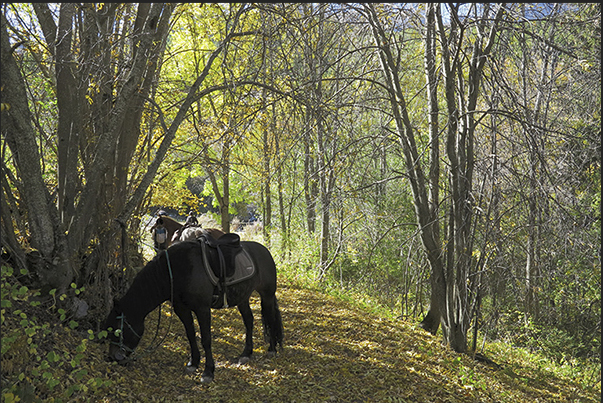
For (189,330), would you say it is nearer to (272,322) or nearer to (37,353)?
(272,322)

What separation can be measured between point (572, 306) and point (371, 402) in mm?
6868

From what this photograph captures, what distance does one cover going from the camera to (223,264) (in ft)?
17.4

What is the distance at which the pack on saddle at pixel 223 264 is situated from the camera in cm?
529

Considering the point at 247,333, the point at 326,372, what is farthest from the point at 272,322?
the point at 326,372

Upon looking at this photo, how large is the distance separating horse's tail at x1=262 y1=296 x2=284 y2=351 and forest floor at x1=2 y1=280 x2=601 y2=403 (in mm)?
180

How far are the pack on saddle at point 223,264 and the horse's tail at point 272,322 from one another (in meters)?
0.64

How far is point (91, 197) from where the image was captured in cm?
525

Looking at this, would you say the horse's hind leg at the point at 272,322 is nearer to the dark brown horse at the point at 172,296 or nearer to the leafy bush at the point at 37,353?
the dark brown horse at the point at 172,296

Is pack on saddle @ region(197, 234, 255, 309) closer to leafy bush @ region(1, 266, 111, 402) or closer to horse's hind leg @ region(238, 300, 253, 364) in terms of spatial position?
horse's hind leg @ region(238, 300, 253, 364)

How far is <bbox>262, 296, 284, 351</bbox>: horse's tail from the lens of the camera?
5.90 m

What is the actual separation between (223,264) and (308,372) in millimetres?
1569

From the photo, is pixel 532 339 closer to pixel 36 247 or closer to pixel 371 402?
pixel 371 402

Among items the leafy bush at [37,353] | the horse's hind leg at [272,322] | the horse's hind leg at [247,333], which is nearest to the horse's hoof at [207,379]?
the horse's hind leg at [247,333]

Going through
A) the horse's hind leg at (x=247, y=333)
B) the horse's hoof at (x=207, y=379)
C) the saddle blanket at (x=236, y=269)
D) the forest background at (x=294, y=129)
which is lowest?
the horse's hoof at (x=207, y=379)
